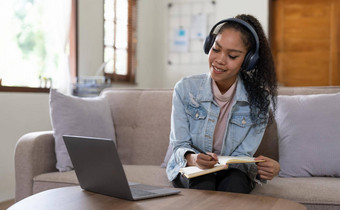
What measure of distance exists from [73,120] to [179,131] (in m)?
0.77

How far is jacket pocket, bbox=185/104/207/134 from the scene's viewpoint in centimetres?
184

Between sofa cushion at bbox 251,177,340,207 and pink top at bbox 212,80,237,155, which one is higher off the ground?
pink top at bbox 212,80,237,155

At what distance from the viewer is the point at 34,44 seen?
3.92 meters

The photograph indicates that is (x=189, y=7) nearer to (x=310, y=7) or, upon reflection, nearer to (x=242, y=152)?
(x=310, y=7)

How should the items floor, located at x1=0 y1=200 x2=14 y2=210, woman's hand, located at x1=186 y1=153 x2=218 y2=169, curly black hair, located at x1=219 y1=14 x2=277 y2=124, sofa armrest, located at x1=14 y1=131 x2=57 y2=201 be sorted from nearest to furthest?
woman's hand, located at x1=186 y1=153 x2=218 y2=169
curly black hair, located at x1=219 y1=14 x2=277 y2=124
sofa armrest, located at x1=14 y1=131 x2=57 y2=201
floor, located at x1=0 y1=200 x2=14 y2=210

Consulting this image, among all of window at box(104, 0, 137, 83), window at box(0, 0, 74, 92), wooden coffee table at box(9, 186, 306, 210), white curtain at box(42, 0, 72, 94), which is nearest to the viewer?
wooden coffee table at box(9, 186, 306, 210)

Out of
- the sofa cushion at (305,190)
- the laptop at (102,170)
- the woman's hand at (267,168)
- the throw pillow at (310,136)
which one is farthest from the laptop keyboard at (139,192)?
the throw pillow at (310,136)

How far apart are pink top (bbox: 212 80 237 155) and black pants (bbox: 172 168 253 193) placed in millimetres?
179

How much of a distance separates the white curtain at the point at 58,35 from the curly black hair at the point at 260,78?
2.48 m

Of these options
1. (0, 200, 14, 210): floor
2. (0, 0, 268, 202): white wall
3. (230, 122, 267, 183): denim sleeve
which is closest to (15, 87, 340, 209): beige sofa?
(230, 122, 267, 183): denim sleeve

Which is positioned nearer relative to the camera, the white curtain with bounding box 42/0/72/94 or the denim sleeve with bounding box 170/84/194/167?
the denim sleeve with bounding box 170/84/194/167

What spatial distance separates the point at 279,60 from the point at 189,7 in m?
1.32

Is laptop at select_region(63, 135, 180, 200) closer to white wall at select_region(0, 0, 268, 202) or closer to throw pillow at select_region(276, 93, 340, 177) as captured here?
throw pillow at select_region(276, 93, 340, 177)

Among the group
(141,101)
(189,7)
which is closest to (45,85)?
(141,101)
